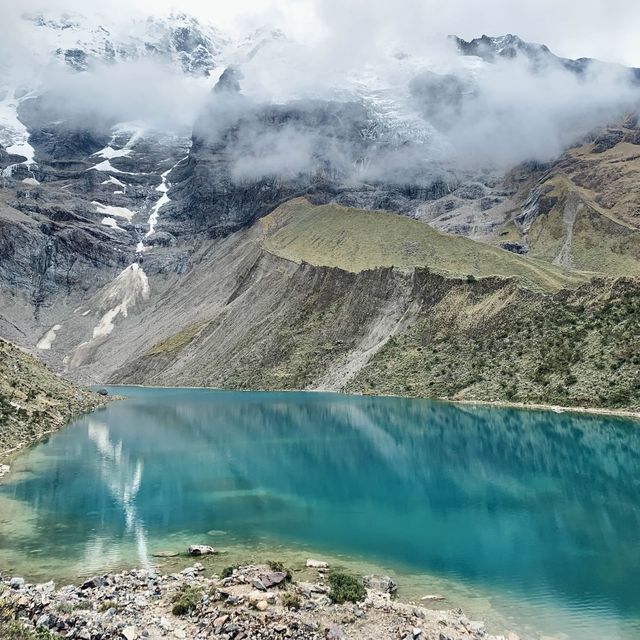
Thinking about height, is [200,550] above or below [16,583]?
above

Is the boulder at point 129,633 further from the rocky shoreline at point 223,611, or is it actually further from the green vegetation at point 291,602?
the green vegetation at point 291,602

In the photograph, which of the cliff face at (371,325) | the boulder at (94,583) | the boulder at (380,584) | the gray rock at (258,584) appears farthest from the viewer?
the cliff face at (371,325)

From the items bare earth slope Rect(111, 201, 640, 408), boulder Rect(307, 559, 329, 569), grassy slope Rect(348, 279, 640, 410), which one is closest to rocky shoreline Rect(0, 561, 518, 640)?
boulder Rect(307, 559, 329, 569)

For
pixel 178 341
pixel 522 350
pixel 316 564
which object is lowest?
pixel 316 564

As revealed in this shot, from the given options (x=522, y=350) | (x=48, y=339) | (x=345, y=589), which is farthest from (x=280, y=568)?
(x=48, y=339)

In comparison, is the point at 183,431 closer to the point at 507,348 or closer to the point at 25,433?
the point at 25,433

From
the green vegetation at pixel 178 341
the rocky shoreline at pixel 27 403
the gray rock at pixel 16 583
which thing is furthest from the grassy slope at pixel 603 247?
the gray rock at pixel 16 583

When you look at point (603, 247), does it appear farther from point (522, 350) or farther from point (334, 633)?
point (334, 633)
